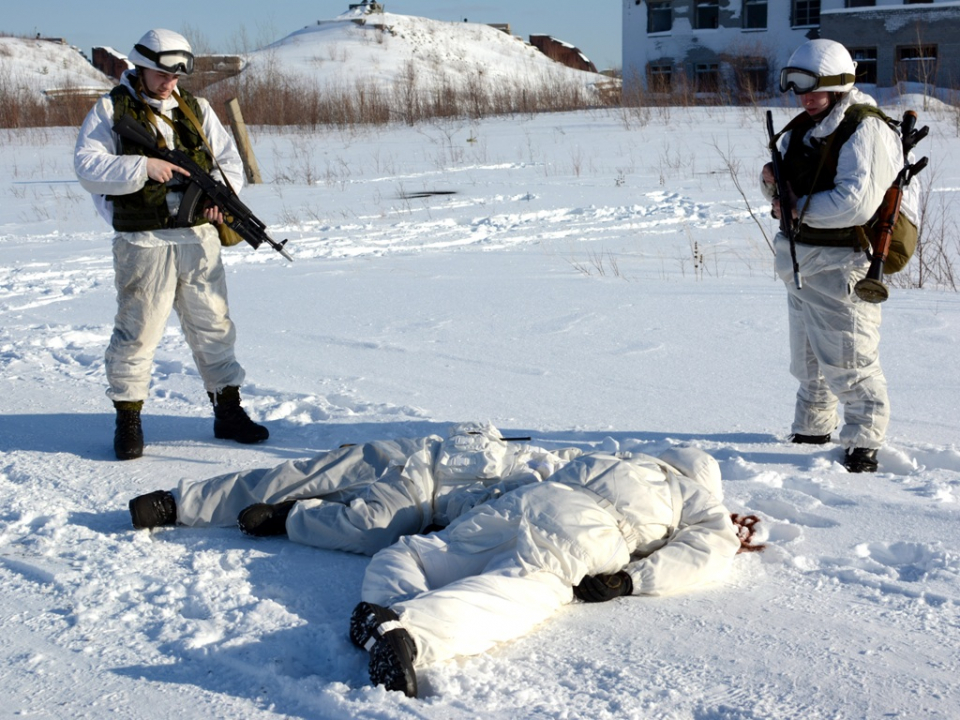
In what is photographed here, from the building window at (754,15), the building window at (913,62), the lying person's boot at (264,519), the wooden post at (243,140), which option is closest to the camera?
the lying person's boot at (264,519)

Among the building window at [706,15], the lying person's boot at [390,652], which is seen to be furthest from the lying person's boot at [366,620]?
the building window at [706,15]

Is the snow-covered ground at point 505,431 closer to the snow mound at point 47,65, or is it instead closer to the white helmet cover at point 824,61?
the white helmet cover at point 824,61

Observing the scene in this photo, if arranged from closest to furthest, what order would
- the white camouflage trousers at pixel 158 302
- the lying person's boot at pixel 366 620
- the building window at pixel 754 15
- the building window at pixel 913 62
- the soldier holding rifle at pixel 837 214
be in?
the lying person's boot at pixel 366 620 → the soldier holding rifle at pixel 837 214 → the white camouflage trousers at pixel 158 302 → the building window at pixel 913 62 → the building window at pixel 754 15

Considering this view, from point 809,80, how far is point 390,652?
273cm

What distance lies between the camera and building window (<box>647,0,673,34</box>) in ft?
112

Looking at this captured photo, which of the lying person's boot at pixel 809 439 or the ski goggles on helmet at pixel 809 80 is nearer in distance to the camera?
the ski goggles on helmet at pixel 809 80

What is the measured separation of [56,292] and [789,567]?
6.62 metres

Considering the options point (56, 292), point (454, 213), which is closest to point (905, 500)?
point (56, 292)

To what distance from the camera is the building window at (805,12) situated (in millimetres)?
31328

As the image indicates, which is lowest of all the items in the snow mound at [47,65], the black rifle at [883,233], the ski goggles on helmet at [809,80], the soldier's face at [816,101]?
the black rifle at [883,233]

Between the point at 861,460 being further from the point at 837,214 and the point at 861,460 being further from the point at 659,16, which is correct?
the point at 659,16

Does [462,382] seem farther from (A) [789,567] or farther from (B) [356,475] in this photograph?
(A) [789,567]

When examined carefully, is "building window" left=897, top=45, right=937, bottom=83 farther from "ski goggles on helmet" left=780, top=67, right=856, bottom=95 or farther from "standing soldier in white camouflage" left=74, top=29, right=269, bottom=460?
"standing soldier in white camouflage" left=74, top=29, right=269, bottom=460

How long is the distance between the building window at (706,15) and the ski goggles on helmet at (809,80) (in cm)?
3206
